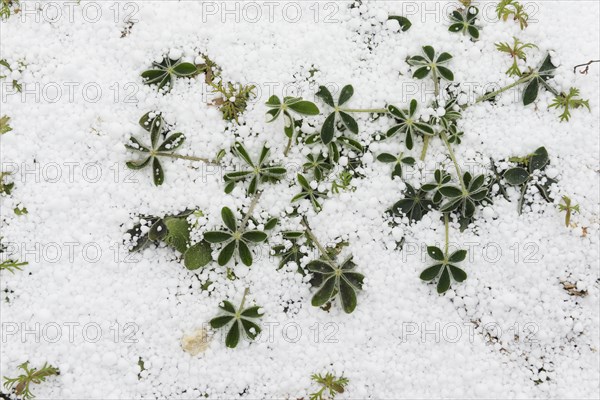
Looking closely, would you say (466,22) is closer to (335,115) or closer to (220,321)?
(335,115)

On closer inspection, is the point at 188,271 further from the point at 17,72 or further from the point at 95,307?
the point at 17,72

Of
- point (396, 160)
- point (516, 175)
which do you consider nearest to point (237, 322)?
point (396, 160)

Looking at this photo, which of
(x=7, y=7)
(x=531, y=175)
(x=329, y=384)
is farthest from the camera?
(x=7, y=7)

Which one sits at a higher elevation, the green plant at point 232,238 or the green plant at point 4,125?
the green plant at point 4,125

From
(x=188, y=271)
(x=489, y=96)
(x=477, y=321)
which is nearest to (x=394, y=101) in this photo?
(x=489, y=96)

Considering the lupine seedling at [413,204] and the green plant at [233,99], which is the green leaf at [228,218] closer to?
the green plant at [233,99]

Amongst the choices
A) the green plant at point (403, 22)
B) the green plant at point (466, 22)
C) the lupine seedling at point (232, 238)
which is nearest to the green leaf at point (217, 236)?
the lupine seedling at point (232, 238)
